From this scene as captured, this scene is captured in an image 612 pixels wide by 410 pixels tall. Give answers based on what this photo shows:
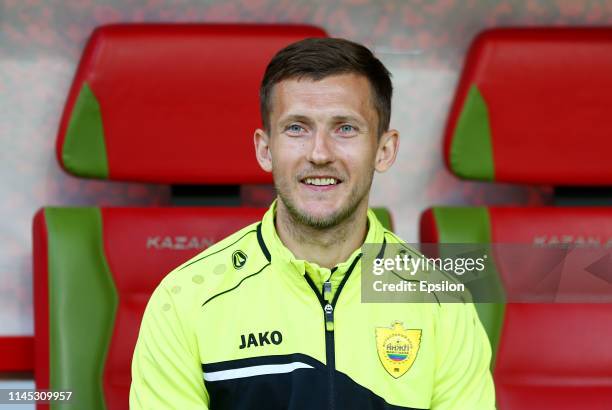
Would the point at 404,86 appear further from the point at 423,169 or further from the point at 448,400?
the point at 448,400

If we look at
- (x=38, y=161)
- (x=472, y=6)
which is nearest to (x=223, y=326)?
(x=38, y=161)

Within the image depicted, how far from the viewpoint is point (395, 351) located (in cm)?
138

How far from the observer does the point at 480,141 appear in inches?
73.1

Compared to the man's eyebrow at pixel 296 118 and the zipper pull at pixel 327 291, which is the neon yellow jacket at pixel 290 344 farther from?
the man's eyebrow at pixel 296 118

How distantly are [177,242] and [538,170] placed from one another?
66 centimetres

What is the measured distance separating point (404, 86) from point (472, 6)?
0.20 m

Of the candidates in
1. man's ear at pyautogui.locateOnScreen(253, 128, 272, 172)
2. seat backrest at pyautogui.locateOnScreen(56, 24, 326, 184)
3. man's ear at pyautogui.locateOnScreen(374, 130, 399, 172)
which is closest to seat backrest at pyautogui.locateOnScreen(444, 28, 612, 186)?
seat backrest at pyautogui.locateOnScreen(56, 24, 326, 184)

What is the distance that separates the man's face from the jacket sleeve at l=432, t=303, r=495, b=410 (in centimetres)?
21

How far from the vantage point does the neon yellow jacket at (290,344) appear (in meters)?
1.35

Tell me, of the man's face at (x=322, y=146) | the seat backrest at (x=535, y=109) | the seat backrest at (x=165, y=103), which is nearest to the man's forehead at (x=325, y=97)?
the man's face at (x=322, y=146)

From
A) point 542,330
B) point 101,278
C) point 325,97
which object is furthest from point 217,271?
point 542,330

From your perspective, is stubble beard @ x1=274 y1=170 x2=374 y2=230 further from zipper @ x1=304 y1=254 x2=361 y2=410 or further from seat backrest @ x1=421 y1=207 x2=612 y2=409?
seat backrest @ x1=421 y1=207 x2=612 y2=409

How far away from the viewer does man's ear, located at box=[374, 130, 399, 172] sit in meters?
1.42

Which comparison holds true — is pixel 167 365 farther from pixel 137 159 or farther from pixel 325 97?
pixel 137 159
